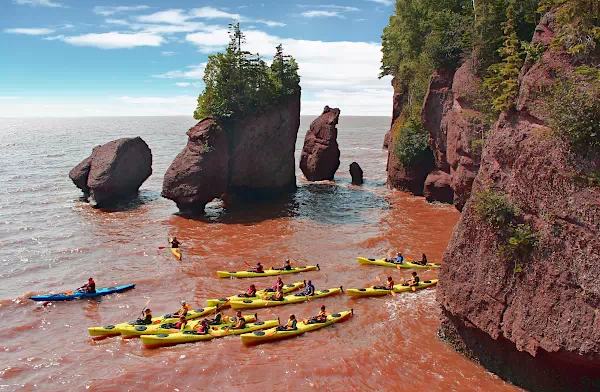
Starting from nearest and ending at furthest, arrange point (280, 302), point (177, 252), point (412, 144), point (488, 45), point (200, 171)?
point (280, 302) → point (177, 252) → point (488, 45) → point (200, 171) → point (412, 144)

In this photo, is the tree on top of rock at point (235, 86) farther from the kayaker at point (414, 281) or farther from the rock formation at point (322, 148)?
the kayaker at point (414, 281)

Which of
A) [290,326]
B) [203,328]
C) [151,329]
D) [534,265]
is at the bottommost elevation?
[151,329]

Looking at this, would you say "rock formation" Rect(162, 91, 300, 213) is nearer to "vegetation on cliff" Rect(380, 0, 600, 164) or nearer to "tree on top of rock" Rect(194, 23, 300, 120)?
"tree on top of rock" Rect(194, 23, 300, 120)

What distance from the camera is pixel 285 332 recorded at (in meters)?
19.2

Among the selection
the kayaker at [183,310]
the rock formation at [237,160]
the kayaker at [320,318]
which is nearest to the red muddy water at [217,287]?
the kayaker at [320,318]

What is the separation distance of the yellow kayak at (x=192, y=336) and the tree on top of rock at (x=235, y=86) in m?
24.0

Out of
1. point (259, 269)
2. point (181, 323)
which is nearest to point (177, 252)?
point (259, 269)

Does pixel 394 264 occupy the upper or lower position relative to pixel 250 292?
upper

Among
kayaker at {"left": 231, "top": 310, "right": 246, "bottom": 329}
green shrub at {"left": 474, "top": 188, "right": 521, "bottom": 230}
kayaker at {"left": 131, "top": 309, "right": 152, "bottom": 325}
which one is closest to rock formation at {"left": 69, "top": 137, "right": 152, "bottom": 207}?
kayaker at {"left": 131, "top": 309, "right": 152, "bottom": 325}

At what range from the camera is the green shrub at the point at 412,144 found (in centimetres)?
4248

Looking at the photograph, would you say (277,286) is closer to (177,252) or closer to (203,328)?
(203,328)

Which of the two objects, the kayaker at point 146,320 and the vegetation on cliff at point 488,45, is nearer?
the vegetation on cliff at point 488,45

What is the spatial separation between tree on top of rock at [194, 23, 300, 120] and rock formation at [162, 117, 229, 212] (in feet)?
9.31

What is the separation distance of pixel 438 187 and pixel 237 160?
694 inches
